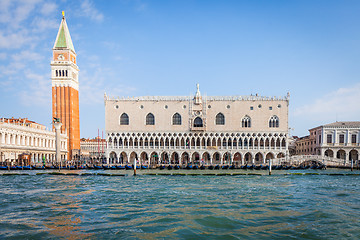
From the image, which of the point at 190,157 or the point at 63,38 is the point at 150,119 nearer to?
the point at 190,157

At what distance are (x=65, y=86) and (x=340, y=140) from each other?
47.9m

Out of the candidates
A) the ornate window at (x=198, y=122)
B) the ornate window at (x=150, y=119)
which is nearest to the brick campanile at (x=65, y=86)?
the ornate window at (x=150, y=119)

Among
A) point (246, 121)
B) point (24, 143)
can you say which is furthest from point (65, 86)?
point (246, 121)

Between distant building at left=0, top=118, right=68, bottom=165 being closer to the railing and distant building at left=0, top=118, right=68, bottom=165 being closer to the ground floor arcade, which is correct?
the ground floor arcade

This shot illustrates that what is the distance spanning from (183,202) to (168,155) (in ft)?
118

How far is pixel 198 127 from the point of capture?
4988 centimetres

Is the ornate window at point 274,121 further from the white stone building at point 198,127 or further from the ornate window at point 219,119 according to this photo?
the ornate window at point 219,119

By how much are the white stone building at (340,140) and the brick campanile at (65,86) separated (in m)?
43.8

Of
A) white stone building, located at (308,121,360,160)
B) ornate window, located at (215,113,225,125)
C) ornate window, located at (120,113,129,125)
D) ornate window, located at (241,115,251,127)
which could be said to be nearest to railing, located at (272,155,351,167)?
white stone building, located at (308,121,360,160)

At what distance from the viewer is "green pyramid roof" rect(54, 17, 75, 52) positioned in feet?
203

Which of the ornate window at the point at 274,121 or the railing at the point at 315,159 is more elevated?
the ornate window at the point at 274,121

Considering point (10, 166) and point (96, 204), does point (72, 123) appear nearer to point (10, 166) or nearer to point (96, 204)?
point (10, 166)

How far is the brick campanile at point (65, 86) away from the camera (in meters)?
60.5

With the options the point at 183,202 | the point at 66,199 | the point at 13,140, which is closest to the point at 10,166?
the point at 13,140
